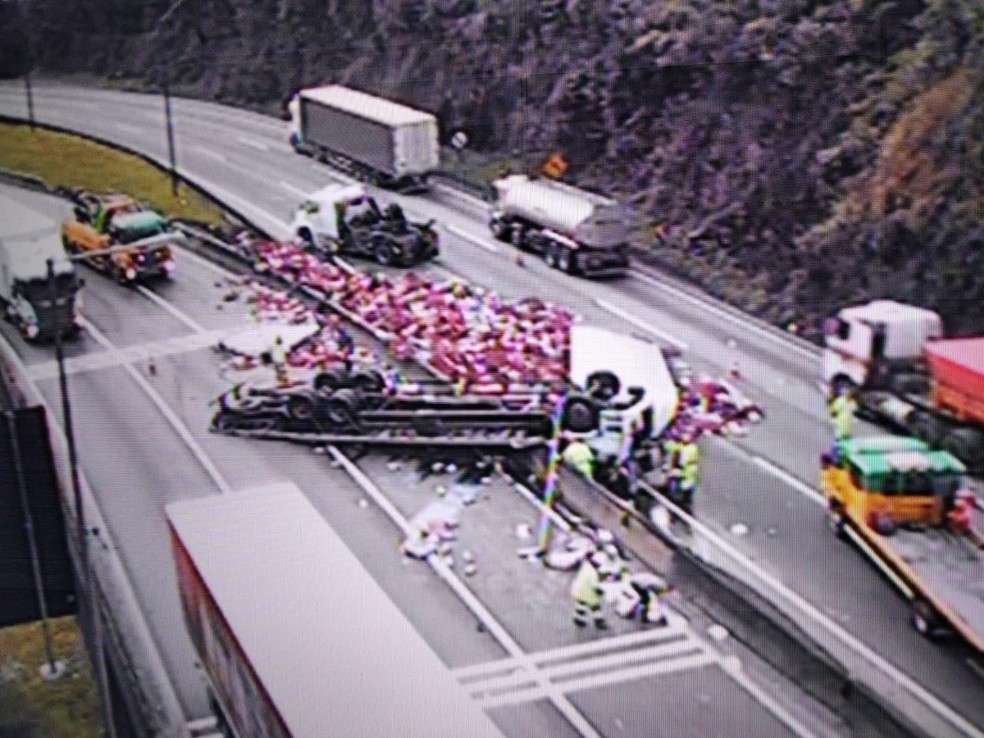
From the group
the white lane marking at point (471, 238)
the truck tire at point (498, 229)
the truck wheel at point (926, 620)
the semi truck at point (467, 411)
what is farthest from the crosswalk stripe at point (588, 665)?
the white lane marking at point (471, 238)

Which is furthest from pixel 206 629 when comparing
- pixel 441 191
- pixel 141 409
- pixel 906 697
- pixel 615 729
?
pixel 441 191

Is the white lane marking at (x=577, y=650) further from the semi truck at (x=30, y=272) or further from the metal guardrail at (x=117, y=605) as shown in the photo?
the semi truck at (x=30, y=272)

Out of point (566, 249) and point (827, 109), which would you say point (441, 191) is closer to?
point (566, 249)

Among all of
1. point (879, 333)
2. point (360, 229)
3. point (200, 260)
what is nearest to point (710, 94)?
point (879, 333)

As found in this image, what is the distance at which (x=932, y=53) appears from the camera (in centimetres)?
414

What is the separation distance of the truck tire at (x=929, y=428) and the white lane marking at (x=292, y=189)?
222cm

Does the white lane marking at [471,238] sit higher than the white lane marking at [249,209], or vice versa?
the white lane marking at [249,209]

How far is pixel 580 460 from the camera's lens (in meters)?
4.32

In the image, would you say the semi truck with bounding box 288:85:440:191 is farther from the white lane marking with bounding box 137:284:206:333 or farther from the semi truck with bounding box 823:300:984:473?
the semi truck with bounding box 823:300:984:473

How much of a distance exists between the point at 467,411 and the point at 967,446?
146 centimetres

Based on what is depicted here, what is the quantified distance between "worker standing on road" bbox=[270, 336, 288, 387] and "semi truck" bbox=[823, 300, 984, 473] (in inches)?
63.8

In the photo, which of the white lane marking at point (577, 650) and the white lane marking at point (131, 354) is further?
the white lane marking at point (131, 354)

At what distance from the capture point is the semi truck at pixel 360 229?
514 centimetres

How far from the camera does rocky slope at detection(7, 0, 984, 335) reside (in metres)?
4.04
